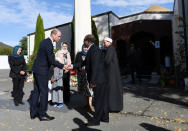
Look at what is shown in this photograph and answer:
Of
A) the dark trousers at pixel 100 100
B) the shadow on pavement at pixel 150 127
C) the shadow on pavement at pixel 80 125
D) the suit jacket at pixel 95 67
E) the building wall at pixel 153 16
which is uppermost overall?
the building wall at pixel 153 16

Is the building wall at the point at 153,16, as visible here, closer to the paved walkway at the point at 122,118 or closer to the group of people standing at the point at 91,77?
the paved walkway at the point at 122,118

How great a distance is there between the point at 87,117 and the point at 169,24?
11229mm

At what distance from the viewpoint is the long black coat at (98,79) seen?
11.7 feet

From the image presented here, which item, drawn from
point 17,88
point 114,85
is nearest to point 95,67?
point 114,85

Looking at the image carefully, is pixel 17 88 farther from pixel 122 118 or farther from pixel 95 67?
pixel 122 118

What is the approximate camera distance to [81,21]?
28.0 ft

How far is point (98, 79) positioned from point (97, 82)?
2.6 inches

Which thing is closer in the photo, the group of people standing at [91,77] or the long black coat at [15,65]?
the group of people standing at [91,77]

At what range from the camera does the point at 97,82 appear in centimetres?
356

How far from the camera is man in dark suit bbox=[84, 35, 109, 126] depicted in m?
3.54

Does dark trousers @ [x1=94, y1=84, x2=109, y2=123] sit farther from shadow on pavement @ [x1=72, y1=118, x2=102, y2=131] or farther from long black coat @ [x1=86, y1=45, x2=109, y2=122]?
shadow on pavement @ [x1=72, y1=118, x2=102, y2=131]

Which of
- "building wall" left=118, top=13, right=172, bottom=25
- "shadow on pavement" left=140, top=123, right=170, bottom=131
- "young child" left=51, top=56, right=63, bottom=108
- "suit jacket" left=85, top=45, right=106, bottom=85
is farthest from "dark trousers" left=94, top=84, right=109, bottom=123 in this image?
"building wall" left=118, top=13, right=172, bottom=25

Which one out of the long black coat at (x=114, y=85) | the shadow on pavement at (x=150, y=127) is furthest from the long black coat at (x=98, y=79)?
the shadow on pavement at (x=150, y=127)

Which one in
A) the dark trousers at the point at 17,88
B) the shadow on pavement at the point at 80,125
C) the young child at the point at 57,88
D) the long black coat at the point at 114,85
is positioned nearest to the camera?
the shadow on pavement at the point at 80,125
